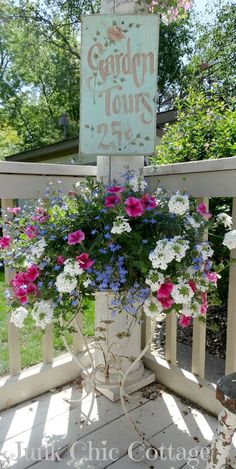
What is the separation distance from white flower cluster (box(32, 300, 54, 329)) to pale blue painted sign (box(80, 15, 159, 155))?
2.07 feet

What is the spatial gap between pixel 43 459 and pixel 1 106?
15334 mm

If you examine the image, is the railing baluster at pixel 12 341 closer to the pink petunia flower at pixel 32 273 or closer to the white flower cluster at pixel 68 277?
the pink petunia flower at pixel 32 273

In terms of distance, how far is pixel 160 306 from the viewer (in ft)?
3.87

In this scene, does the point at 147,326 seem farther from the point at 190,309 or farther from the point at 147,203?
the point at 147,203

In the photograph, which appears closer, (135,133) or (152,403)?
(135,133)

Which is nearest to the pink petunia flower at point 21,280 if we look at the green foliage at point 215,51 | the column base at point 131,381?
the column base at point 131,381

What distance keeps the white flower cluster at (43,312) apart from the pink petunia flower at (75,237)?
24 cm

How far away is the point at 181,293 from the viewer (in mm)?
1117

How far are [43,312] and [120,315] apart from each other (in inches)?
23.0

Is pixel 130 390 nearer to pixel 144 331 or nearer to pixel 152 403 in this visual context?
pixel 152 403

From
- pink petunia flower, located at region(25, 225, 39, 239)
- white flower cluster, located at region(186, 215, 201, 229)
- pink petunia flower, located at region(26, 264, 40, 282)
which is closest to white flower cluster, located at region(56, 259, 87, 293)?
pink petunia flower, located at region(26, 264, 40, 282)

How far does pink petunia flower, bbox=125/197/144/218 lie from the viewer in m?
1.15

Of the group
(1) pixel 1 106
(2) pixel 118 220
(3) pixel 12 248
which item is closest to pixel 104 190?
(2) pixel 118 220

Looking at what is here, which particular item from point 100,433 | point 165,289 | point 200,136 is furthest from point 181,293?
point 200,136
